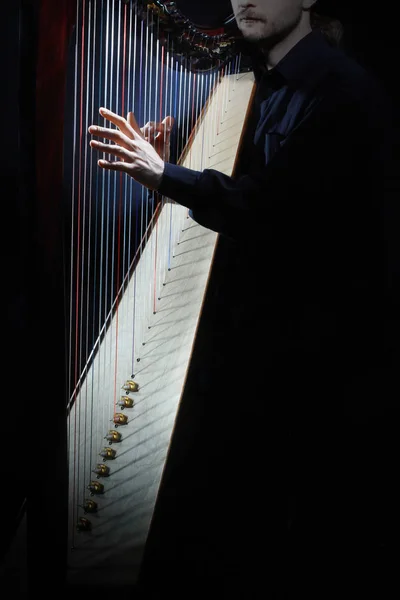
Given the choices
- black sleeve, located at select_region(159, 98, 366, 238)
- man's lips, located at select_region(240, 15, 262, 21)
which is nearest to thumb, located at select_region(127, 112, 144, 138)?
black sleeve, located at select_region(159, 98, 366, 238)

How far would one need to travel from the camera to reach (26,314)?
39.7 inches

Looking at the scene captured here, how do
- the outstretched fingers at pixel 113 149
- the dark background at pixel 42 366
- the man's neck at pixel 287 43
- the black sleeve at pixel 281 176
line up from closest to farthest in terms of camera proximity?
the dark background at pixel 42 366 → the outstretched fingers at pixel 113 149 → the black sleeve at pixel 281 176 → the man's neck at pixel 287 43

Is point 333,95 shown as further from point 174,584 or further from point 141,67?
point 174,584

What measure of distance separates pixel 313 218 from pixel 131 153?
1.61 feet

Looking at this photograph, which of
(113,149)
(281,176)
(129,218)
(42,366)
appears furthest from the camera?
(129,218)

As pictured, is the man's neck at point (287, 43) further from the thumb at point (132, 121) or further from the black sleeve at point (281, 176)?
the thumb at point (132, 121)

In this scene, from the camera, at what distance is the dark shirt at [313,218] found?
1441 millimetres

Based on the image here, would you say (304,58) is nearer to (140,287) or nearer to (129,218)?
(129,218)

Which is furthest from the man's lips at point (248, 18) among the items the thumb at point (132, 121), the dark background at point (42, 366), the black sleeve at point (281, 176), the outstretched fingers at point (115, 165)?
the outstretched fingers at point (115, 165)

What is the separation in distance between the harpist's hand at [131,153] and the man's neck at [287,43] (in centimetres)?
43

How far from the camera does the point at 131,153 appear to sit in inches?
54.5

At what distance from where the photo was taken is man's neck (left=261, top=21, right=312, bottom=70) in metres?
1.54

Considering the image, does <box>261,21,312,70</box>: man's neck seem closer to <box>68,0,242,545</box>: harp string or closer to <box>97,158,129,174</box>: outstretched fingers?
<box>68,0,242,545</box>: harp string

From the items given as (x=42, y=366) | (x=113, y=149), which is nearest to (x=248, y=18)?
(x=113, y=149)
